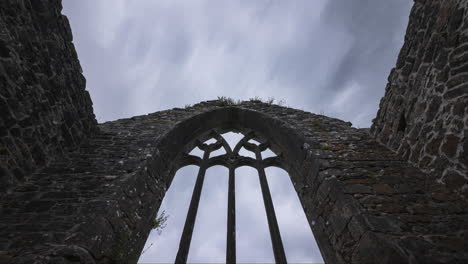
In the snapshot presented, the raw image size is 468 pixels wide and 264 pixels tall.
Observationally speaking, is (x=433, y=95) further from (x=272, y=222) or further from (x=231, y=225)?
(x=231, y=225)

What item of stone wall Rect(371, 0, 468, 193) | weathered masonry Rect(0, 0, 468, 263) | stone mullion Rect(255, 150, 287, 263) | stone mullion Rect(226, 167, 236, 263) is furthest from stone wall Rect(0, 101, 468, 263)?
stone mullion Rect(226, 167, 236, 263)

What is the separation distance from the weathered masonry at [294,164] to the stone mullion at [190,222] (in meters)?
0.53

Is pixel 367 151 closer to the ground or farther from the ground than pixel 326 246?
farther from the ground

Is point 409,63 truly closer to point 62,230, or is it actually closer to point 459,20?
point 459,20

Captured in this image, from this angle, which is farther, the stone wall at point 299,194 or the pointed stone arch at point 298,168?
the pointed stone arch at point 298,168

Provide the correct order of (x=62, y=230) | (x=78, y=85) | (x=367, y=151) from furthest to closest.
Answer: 1. (x=78, y=85)
2. (x=367, y=151)
3. (x=62, y=230)

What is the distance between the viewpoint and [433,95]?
10.8 ft

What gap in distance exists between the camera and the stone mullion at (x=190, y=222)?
3076 mm

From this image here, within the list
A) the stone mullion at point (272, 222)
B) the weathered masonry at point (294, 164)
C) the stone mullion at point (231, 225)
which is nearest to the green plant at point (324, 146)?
the weathered masonry at point (294, 164)

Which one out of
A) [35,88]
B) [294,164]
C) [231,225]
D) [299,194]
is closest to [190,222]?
[231,225]

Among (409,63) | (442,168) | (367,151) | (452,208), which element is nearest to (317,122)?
(367,151)

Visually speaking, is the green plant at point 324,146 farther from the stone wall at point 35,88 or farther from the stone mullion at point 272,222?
the stone wall at point 35,88

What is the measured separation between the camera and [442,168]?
3.10 meters

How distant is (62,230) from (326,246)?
2871mm
